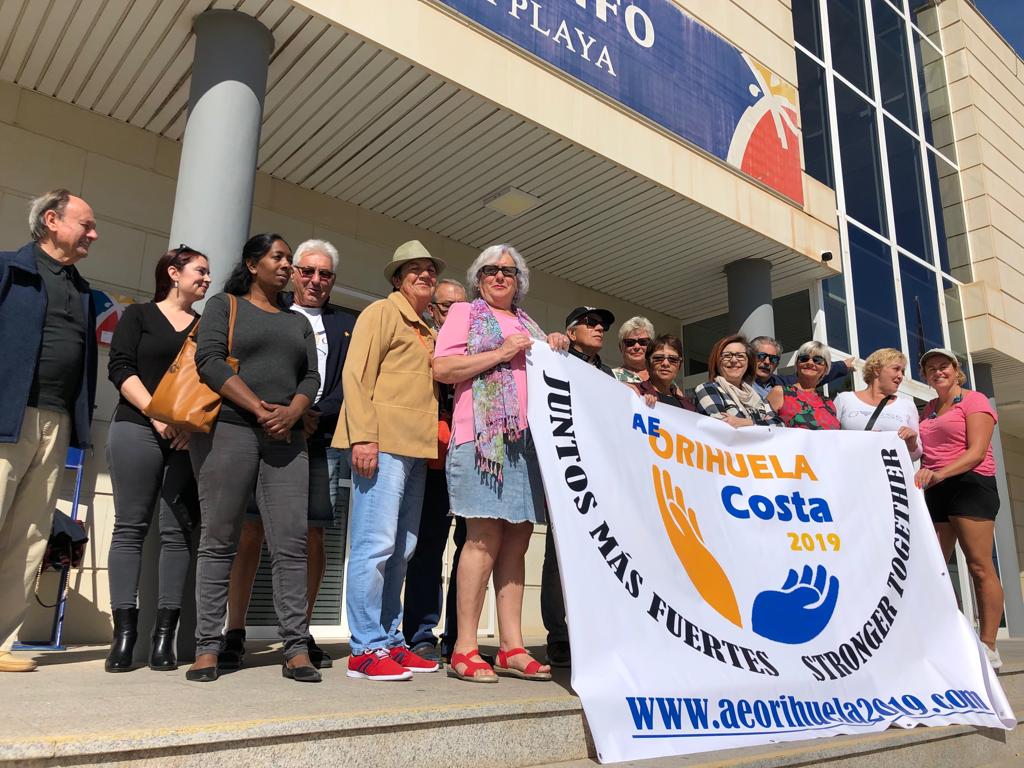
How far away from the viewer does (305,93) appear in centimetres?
534

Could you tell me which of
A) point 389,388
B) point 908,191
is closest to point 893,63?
point 908,191

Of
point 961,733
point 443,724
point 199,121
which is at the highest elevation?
point 199,121

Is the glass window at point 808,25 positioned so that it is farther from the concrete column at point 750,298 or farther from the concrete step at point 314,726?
the concrete step at point 314,726

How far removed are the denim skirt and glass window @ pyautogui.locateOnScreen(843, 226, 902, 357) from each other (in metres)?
6.57

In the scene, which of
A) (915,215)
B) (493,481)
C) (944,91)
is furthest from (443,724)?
(944,91)

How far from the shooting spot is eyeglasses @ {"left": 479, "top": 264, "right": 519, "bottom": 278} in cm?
320

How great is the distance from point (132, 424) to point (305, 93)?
10.5 ft

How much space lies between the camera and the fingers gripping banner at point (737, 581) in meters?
2.62

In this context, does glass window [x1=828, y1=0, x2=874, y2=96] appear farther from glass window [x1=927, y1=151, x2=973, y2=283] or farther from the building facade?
glass window [x1=927, y1=151, x2=973, y2=283]

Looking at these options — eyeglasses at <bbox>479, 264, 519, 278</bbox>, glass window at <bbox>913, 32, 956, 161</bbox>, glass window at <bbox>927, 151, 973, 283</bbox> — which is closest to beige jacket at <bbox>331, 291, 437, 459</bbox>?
eyeglasses at <bbox>479, 264, 519, 278</bbox>

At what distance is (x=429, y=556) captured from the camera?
347 cm

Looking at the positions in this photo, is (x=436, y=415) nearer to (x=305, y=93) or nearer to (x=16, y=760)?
(x=16, y=760)

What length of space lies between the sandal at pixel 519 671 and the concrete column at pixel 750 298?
5.06 meters

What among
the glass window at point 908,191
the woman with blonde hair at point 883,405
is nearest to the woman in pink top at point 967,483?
the woman with blonde hair at point 883,405
